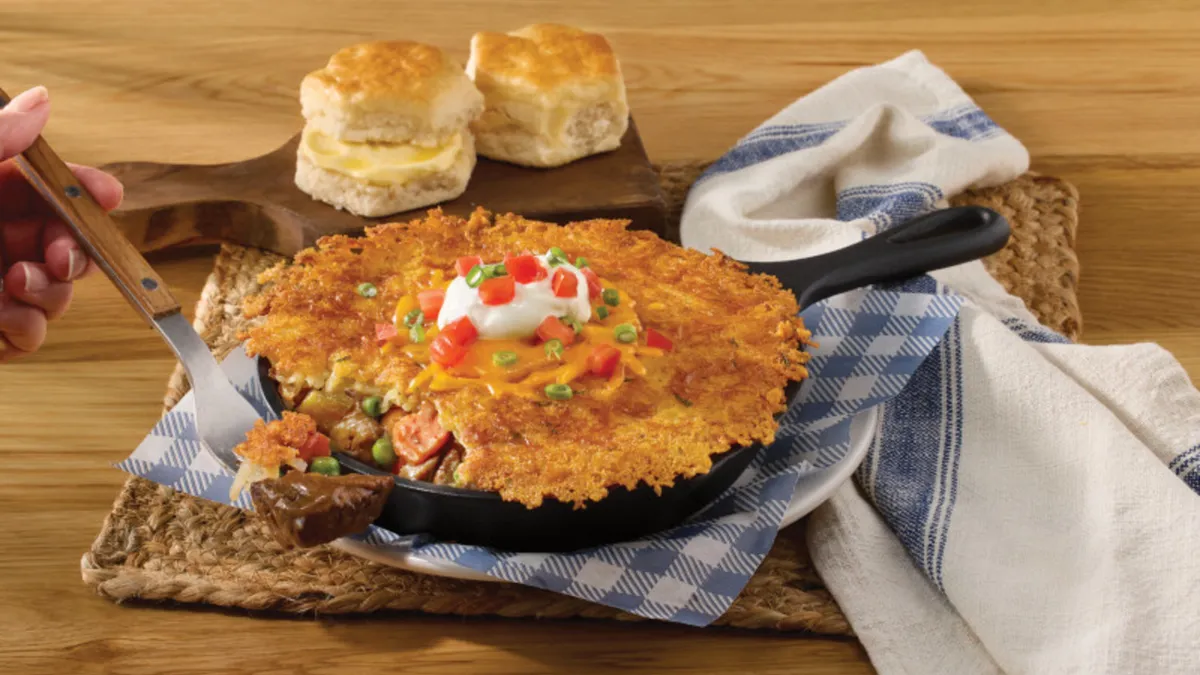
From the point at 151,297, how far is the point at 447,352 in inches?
20.1

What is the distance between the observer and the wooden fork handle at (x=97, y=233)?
216 centimetres

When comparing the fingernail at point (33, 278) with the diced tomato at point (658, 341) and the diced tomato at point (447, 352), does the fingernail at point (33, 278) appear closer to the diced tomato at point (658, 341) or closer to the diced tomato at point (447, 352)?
the diced tomato at point (447, 352)

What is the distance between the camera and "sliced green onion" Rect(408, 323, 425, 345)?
83.7 inches

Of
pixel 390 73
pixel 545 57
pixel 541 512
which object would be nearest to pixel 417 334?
pixel 541 512

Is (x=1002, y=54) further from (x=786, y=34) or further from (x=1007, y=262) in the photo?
(x=1007, y=262)

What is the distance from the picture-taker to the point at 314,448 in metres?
1.92

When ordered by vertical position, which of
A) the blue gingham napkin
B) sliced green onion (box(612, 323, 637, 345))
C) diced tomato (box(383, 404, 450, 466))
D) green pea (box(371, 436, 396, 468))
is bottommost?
the blue gingham napkin

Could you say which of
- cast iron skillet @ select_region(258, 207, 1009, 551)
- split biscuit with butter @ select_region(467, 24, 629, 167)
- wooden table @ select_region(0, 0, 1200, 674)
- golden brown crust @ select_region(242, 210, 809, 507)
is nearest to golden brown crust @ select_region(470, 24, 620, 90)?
split biscuit with butter @ select_region(467, 24, 629, 167)

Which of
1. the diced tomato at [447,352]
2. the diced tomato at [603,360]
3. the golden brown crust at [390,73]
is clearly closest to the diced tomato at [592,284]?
the diced tomato at [603,360]

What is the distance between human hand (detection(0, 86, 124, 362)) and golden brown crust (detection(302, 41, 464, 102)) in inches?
21.8

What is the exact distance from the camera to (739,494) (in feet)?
6.89

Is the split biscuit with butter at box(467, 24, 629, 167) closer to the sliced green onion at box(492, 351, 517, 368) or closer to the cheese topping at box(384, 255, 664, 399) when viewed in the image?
the cheese topping at box(384, 255, 664, 399)

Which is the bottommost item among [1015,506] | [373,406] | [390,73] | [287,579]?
[287,579]

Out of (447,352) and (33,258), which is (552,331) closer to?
(447,352)
